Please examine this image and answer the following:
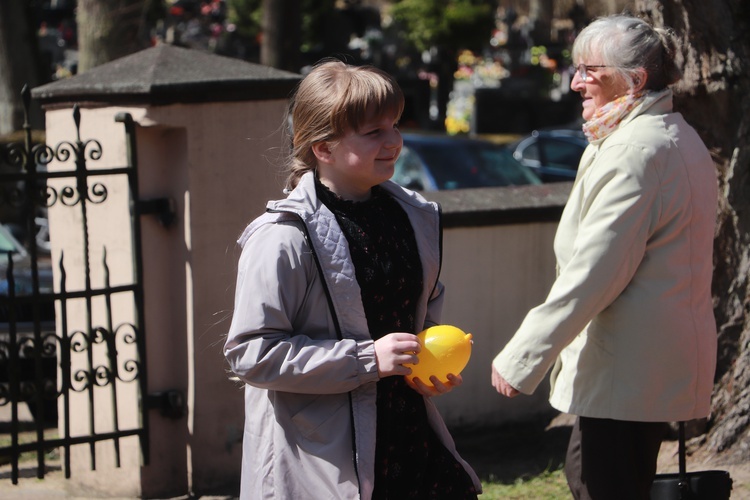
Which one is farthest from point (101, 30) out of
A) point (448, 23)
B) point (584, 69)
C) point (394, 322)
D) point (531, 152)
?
point (448, 23)

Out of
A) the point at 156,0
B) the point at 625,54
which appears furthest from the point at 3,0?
the point at 625,54

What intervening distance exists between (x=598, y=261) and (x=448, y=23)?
21.8 metres

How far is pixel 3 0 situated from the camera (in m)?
15.7

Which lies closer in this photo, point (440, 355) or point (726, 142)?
point (440, 355)

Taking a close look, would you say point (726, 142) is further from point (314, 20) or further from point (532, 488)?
point (314, 20)

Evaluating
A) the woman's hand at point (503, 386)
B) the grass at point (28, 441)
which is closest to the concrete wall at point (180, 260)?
the grass at point (28, 441)

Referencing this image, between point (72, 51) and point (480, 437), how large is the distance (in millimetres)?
24591

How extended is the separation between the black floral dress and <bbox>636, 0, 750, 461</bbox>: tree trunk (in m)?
2.28

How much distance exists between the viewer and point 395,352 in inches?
93.1

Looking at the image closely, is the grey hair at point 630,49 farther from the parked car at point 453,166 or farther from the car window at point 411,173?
the car window at point 411,173

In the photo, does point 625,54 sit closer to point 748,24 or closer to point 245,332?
point 245,332

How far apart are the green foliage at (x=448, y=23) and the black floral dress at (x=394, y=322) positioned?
72.0 ft

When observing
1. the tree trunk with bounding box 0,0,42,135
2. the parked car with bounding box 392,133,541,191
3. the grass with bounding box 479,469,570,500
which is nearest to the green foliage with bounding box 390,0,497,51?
the tree trunk with bounding box 0,0,42,135

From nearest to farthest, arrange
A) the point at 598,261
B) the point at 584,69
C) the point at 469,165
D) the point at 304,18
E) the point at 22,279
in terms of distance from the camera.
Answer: the point at 598,261
the point at 584,69
the point at 22,279
the point at 469,165
the point at 304,18
